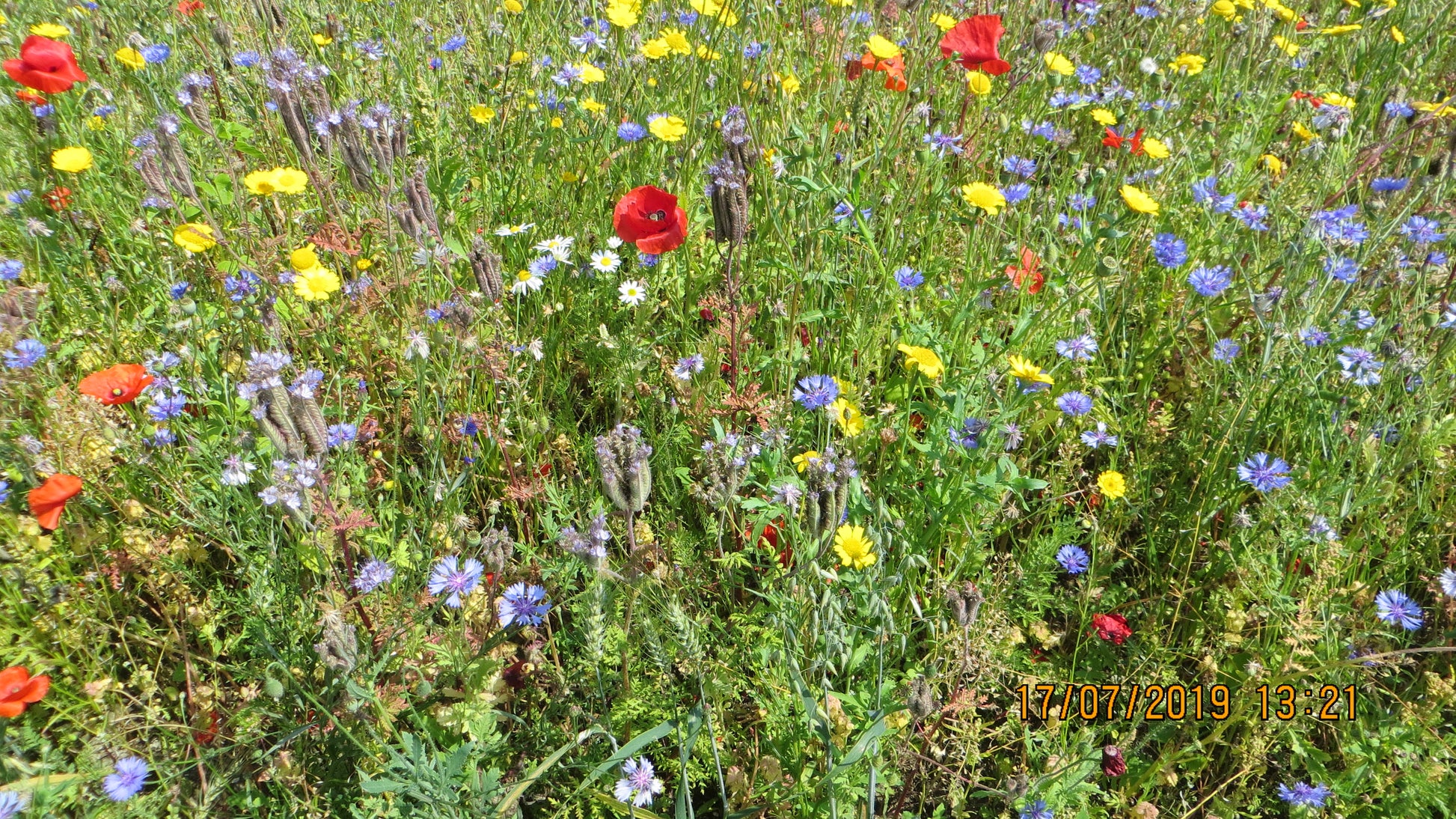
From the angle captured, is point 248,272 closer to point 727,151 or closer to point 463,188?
point 463,188

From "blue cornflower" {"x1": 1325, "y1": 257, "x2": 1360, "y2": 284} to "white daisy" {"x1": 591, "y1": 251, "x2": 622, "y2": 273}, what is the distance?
1971 mm

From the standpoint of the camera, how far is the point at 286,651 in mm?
1675

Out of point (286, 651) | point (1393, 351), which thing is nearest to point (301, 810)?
point (286, 651)

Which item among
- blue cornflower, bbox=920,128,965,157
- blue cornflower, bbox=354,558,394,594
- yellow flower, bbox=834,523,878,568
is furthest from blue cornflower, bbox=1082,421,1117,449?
blue cornflower, bbox=354,558,394,594

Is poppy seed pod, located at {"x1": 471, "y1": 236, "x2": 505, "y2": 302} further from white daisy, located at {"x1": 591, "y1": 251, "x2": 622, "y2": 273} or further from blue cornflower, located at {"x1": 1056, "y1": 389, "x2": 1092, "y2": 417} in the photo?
blue cornflower, located at {"x1": 1056, "y1": 389, "x2": 1092, "y2": 417}

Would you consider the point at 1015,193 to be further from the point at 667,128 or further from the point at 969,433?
the point at 667,128

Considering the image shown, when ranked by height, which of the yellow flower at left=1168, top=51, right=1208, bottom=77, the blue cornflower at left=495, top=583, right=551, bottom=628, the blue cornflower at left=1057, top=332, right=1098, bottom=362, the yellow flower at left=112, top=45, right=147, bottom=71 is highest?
the yellow flower at left=112, top=45, right=147, bottom=71

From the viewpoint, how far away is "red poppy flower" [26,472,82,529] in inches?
71.1

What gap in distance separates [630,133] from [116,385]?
170 centimetres

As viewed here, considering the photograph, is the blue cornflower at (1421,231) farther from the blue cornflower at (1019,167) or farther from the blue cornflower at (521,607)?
the blue cornflower at (521,607)

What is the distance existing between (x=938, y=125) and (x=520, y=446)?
224 centimetres

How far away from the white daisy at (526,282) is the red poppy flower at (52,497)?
1.12m

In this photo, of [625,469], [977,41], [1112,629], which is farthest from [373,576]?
[977,41]

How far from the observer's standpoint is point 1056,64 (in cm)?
309
